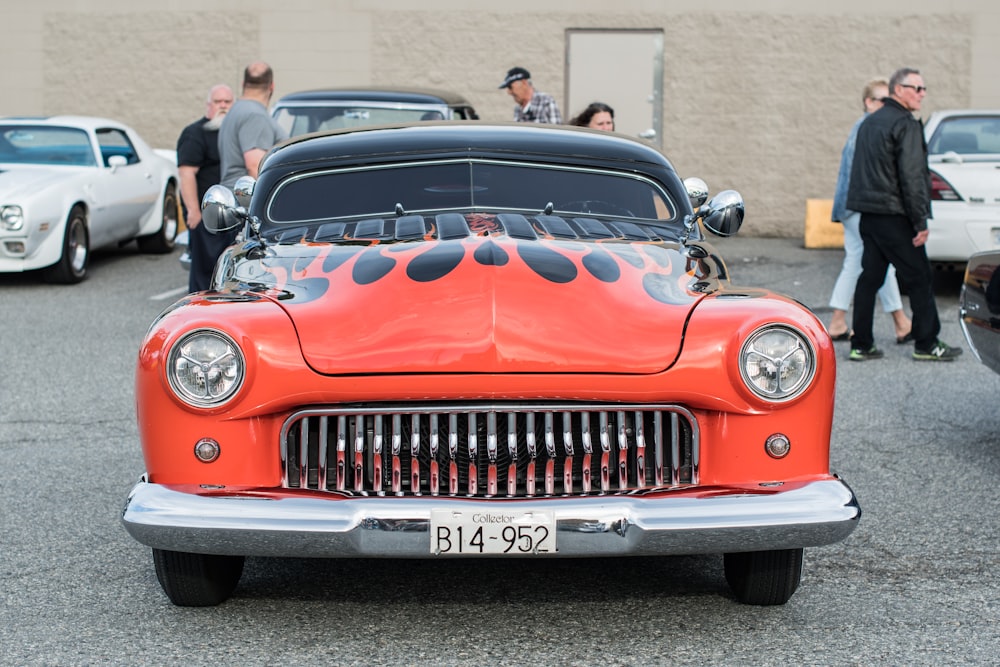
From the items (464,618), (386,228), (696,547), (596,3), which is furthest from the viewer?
(596,3)

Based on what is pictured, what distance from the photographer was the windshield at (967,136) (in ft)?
38.0

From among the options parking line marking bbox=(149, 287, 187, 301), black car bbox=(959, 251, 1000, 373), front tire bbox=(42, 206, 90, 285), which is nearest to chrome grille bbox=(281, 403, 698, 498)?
black car bbox=(959, 251, 1000, 373)

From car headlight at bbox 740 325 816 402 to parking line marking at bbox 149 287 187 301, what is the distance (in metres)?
8.38

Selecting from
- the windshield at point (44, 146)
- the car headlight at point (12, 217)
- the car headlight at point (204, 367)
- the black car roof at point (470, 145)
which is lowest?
the car headlight at point (12, 217)

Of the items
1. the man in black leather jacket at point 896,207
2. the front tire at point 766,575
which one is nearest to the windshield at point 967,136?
the man in black leather jacket at point 896,207

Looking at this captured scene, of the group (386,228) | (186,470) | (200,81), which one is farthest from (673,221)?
(200,81)

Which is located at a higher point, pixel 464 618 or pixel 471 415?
pixel 471 415

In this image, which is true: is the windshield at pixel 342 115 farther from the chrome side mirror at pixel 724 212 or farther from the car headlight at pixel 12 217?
the chrome side mirror at pixel 724 212

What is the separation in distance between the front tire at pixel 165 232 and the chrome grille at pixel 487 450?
36.5 ft

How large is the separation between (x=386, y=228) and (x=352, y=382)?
52.0 inches

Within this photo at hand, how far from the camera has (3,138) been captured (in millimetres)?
13086

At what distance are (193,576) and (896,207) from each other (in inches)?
216

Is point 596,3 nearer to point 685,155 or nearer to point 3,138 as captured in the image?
point 685,155

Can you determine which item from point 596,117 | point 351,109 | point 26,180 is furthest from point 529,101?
point 26,180
